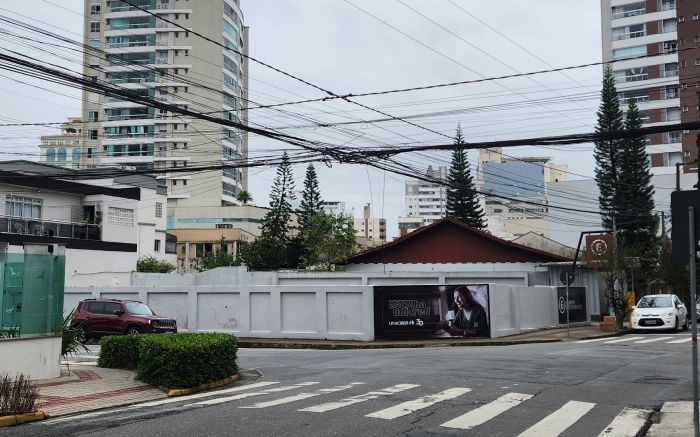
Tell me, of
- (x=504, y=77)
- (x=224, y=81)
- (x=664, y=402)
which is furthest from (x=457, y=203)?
(x=664, y=402)

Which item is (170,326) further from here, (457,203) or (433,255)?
(457,203)

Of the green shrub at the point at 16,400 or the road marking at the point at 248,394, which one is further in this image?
the road marking at the point at 248,394

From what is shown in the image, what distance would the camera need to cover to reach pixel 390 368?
16.3m

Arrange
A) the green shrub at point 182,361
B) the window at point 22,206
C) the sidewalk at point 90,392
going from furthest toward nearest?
the window at point 22,206
the green shrub at point 182,361
the sidewalk at point 90,392

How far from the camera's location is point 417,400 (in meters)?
11.3

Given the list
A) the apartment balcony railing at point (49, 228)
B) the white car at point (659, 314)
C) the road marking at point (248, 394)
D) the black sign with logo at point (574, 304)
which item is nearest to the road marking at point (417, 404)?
the road marking at point (248, 394)

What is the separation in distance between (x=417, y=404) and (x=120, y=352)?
335 inches

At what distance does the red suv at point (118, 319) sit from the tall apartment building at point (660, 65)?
6791 centimetres

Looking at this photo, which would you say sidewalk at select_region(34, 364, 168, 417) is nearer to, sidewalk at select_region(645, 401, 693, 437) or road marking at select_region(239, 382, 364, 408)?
road marking at select_region(239, 382, 364, 408)

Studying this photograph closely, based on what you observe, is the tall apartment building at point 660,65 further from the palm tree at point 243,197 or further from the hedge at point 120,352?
the hedge at point 120,352

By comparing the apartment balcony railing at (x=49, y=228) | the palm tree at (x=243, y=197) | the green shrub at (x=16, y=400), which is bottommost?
the green shrub at (x=16, y=400)

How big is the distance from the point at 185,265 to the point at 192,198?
14.6 meters

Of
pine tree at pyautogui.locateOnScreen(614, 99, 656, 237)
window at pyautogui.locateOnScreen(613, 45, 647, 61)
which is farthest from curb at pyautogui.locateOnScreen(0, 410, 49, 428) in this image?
window at pyautogui.locateOnScreen(613, 45, 647, 61)

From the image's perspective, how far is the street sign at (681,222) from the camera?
7.96 m
